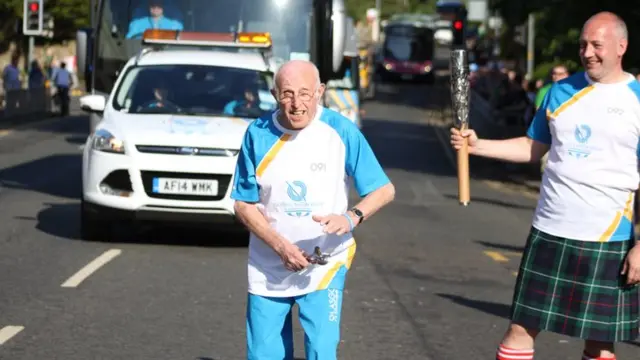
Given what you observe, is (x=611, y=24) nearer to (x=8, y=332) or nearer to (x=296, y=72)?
(x=296, y=72)

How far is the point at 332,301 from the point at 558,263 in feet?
3.71

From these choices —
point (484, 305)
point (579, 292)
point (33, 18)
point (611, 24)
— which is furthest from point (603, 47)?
point (33, 18)

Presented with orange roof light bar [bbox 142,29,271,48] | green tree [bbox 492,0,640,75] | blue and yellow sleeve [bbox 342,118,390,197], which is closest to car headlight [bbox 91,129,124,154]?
orange roof light bar [bbox 142,29,271,48]

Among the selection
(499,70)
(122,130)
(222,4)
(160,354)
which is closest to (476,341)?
(160,354)

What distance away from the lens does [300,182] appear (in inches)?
223

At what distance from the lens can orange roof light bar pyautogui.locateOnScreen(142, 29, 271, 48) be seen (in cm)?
1577

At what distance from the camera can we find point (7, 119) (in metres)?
37.2

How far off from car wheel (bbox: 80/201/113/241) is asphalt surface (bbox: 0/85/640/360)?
0.36ft

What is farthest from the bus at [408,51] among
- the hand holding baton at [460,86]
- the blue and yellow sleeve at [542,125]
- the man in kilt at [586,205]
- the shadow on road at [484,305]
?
the hand holding baton at [460,86]

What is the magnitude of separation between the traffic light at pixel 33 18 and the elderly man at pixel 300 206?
34.5 m

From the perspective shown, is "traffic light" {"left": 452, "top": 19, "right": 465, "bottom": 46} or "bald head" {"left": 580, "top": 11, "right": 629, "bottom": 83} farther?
"traffic light" {"left": 452, "top": 19, "right": 465, "bottom": 46}

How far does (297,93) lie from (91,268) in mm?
6419

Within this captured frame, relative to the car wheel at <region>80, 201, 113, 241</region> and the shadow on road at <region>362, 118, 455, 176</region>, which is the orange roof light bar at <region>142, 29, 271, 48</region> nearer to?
the car wheel at <region>80, 201, 113, 241</region>

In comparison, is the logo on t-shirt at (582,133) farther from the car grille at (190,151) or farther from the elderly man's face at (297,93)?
the car grille at (190,151)
